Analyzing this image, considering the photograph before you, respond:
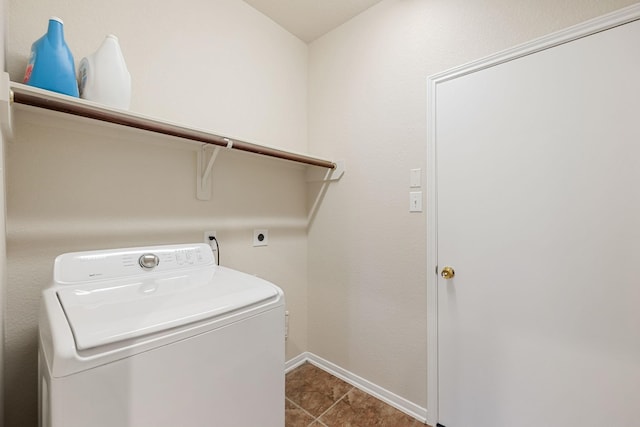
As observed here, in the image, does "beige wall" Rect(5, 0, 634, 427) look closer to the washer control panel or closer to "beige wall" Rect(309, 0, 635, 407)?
"beige wall" Rect(309, 0, 635, 407)

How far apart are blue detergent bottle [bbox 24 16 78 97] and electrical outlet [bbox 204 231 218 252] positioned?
2.86 ft

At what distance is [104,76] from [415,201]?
1.60m

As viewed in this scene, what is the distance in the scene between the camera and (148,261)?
117 centimetres

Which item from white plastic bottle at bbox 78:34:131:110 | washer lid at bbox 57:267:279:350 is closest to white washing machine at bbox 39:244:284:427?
washer lid at bbox 57:267:279:350

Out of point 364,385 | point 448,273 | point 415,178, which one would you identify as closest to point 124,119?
point 415,178

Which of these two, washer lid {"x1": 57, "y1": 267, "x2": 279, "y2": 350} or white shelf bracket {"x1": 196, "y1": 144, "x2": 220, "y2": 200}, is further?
white shelf bracket {"x1": 196, "y1": 144, "x2": 220, "y2": 200}

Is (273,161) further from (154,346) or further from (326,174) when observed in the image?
(154,346)

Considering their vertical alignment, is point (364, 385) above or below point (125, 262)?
below

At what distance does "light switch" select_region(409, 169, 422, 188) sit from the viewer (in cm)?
158

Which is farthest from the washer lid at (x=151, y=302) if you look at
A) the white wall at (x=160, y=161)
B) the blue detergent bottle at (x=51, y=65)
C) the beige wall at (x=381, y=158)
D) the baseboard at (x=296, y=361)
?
the baseboard at (x=296, y=361)

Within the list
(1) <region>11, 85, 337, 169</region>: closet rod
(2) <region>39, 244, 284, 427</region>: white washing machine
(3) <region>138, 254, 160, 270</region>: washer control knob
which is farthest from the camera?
(3) <region>138, 254, 160, 270</region>: washer control knob

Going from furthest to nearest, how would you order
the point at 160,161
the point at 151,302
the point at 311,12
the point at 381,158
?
the point at 311,12, the point at 381,158, the point at 160,161, the point at 151,302

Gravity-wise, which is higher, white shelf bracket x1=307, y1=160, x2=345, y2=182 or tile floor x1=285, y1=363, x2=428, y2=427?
white shelf bracket x1=307, y1=160, x2=345, y2=182

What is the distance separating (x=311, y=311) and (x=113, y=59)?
6.44 ft
